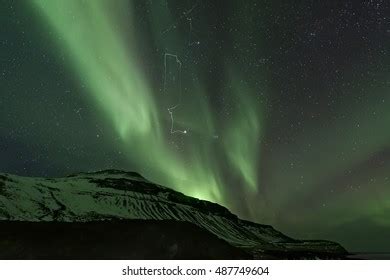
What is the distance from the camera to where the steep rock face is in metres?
6.09

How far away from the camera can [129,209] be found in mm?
7676

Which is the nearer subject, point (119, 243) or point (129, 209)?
point (119, 243)

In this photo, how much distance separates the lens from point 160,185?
6598 mm

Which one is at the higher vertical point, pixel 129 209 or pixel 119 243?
pixel 129 209

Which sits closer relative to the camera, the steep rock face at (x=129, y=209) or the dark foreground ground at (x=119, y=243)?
the dark foreground ground at (x=119, y=243)

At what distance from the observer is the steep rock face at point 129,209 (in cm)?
609

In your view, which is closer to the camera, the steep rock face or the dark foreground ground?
the dark foreground ground

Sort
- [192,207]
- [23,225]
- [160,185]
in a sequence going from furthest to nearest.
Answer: [23,225] < [192,207] < [160,185]
